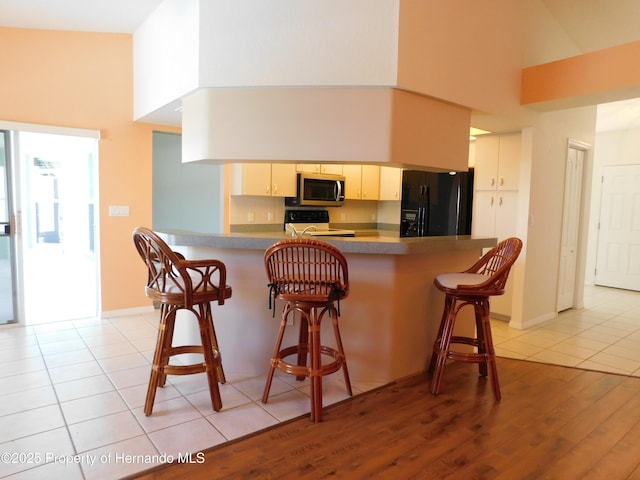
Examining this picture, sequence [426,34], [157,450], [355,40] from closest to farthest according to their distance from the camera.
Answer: [157,450] < [355,40] < [426,34]

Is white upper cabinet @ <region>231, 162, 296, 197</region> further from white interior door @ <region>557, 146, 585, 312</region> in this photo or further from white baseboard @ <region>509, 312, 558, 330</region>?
white interior door @ <region>557, 146, 585, 312</region>

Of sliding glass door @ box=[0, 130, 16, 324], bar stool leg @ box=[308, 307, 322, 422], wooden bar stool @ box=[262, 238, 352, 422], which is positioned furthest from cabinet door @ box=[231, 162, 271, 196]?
bar stool leg @ box=[308, 307, 322, 422]

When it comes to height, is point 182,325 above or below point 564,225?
below

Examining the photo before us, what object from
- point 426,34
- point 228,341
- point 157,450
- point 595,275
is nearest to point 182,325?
point 228,341

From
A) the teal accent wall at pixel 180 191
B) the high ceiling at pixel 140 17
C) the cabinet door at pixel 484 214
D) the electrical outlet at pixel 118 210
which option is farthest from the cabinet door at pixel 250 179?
the cabinet door at pixel 484 214

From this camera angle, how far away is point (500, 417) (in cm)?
240

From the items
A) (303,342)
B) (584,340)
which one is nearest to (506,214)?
(584,340)

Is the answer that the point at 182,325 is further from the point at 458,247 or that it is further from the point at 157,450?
the point at 458,247

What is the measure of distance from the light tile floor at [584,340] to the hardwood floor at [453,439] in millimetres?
549

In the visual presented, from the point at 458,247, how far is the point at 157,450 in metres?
2.26

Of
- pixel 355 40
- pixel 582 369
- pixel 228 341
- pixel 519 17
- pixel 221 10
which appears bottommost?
pixel 582 369

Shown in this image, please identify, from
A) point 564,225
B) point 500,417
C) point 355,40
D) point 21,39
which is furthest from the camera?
point 564,225

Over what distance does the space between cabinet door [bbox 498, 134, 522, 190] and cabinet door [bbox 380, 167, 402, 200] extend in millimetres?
1311

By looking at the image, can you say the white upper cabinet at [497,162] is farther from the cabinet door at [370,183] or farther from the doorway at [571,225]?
the cabinet door at [370,183]
